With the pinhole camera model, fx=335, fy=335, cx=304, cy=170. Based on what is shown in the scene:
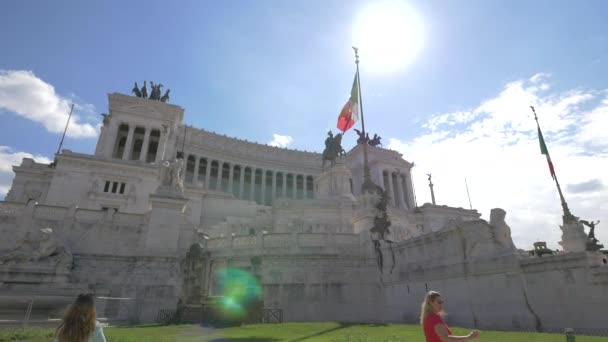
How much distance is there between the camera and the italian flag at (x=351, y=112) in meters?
29.0

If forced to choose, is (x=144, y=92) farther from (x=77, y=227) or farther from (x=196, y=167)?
(x=77, y=227)

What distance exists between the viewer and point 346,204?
1561 inches

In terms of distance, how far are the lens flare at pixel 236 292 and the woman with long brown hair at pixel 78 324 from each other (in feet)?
43.6

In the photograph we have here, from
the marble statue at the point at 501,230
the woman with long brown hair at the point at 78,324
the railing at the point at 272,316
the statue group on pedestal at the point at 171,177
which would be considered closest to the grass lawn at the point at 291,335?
the railing at the point at 272,316

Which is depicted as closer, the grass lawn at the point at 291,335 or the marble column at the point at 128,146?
the grass lawn at the point at 291,335

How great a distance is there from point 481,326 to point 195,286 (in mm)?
15881

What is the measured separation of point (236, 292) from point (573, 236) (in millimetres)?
26319

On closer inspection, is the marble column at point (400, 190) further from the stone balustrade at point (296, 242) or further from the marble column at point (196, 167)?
the stone balustrade at point (296, 242)

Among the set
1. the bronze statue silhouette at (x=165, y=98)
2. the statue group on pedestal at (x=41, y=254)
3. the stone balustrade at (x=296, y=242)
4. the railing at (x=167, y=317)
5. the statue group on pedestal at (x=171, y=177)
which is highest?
the bronze statue silhouette at (x=165, y=98)

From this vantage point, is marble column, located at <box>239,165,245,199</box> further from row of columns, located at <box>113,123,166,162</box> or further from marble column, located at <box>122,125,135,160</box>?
marble column, located at <box>122,125,135,160</box>

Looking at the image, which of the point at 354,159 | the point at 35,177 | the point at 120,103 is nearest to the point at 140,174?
the point at 35,177

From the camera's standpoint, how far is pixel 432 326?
460cm

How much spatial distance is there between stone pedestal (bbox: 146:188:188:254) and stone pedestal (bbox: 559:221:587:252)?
2966 centimetres

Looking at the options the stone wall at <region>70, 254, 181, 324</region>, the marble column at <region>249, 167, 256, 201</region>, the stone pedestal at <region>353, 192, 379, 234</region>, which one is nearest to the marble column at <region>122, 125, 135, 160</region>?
the marble column at <region>249, 167, 256, 201</region>
